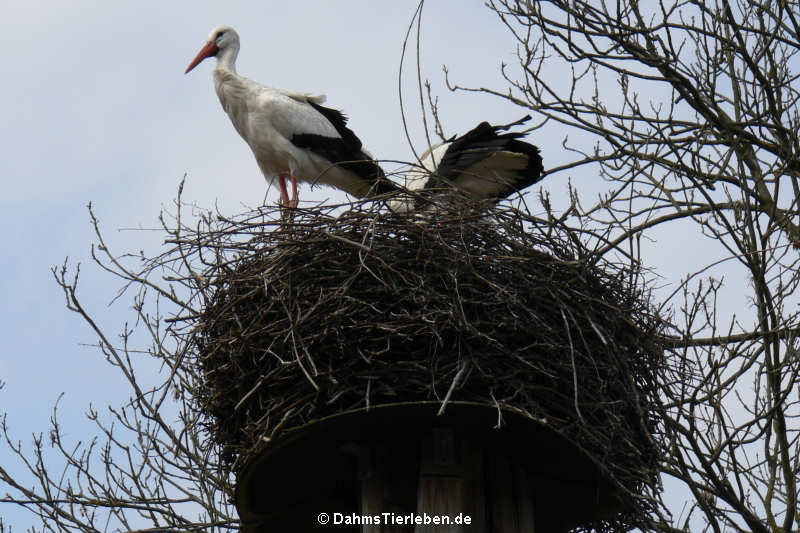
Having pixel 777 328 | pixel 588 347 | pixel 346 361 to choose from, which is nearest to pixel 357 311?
pixel 346 361

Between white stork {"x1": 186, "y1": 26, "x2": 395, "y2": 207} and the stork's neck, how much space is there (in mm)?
65

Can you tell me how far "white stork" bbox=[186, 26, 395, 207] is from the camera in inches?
339

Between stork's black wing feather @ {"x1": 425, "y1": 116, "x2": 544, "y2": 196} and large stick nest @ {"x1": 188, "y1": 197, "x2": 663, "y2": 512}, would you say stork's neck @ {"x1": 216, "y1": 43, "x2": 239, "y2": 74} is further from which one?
large stick nest @ {"x1": 188, "y1": 197, "x2": 663, "y2": 512}

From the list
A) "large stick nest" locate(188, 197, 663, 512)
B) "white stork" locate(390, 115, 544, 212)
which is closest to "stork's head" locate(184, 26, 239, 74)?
"white stork" locate(390, 115, 544, 212)

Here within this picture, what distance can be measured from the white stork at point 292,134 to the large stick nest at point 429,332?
334 centimetres

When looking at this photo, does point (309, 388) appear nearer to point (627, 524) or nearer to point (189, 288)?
point (189, 288)

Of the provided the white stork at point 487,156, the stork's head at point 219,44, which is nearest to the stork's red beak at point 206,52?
the stork's head at point 219,44

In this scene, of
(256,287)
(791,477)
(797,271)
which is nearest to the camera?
(256,287)

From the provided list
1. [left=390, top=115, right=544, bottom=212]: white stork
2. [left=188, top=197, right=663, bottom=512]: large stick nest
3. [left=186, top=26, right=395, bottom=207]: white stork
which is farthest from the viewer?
[left=186, top=26, right=395, bottom=207]: white stork

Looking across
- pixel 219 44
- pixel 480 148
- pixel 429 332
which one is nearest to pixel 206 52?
pixel 219 44

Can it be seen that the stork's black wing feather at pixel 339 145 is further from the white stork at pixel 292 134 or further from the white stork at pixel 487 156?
the white stork at pixel 487 156

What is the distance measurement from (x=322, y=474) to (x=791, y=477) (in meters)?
2.14

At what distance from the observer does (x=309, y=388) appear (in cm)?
462

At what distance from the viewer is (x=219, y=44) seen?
30.8 ft
